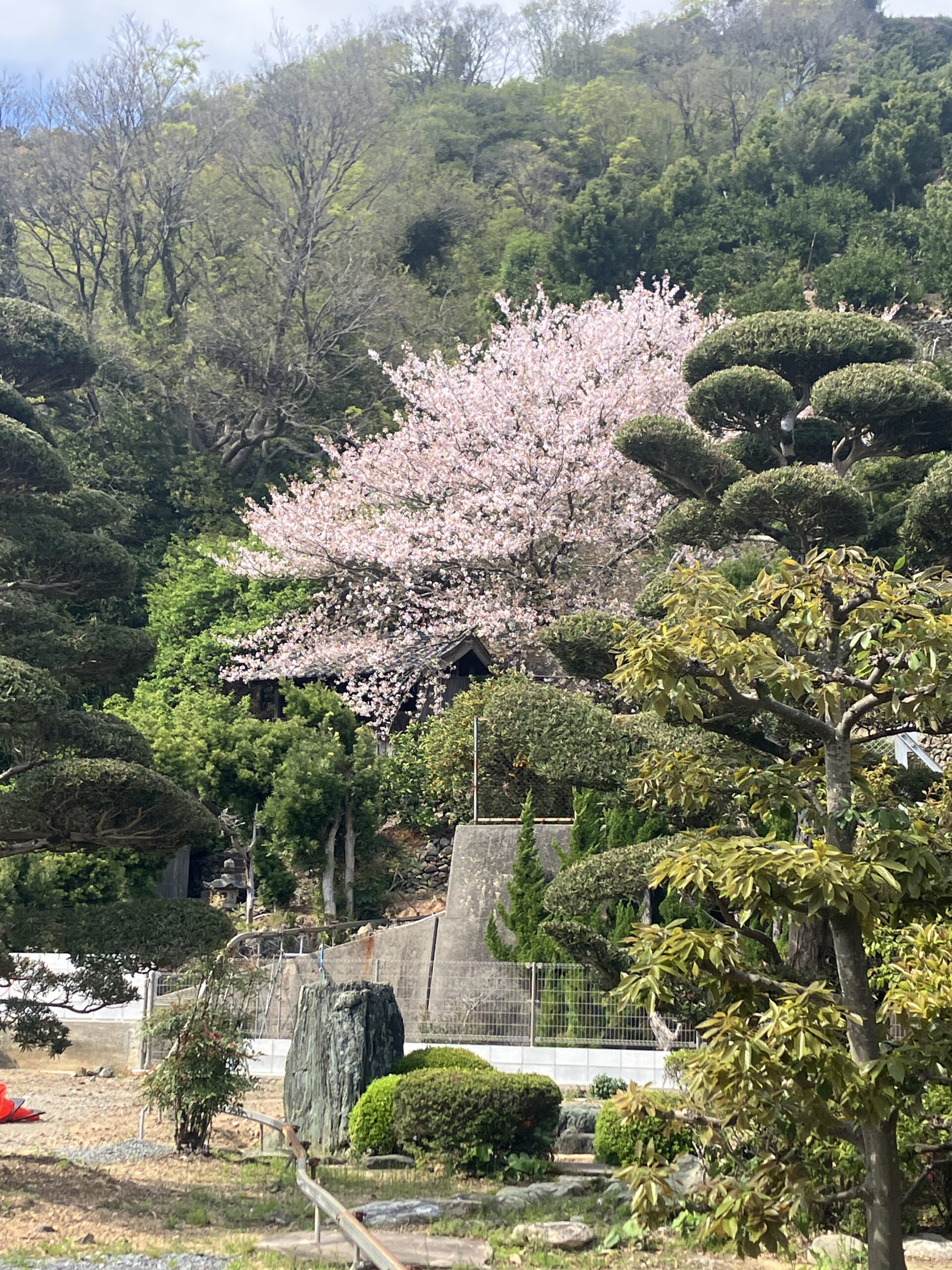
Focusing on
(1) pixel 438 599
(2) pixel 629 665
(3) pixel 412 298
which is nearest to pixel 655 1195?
(2) pixel 629 665

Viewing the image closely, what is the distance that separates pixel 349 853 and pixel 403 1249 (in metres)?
11.4

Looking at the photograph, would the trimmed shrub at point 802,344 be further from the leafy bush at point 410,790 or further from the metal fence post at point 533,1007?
the metal fence post at point 533,1007

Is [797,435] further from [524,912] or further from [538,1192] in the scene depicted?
[538,1192]

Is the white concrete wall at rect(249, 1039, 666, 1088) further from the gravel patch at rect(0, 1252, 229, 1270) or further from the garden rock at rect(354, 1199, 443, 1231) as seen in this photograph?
the gravel patch at rect(0, 1252, 229, 1270)

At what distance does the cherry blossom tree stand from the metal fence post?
7.75m

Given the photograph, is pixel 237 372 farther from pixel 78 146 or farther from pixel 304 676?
pixel 304 676

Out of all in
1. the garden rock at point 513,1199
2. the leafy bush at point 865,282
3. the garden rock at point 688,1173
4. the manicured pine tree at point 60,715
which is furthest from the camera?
the leafy bush at point 865,282

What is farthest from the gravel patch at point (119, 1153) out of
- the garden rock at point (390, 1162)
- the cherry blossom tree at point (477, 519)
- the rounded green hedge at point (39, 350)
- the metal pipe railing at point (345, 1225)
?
the cherry blossom tree at point (477, 519)

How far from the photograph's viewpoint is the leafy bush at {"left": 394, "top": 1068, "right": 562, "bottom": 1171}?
927 cm

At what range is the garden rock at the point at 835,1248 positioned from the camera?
652cm

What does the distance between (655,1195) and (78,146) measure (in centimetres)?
3085

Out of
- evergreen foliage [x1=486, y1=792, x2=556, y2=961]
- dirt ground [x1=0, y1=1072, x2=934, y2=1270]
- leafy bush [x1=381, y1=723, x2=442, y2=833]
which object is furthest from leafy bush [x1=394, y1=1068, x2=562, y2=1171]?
leafy bush [x1=381, y1=723, x2=442, y2=833]

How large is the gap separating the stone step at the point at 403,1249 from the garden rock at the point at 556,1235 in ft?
0.80

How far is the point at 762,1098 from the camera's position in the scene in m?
4.46
